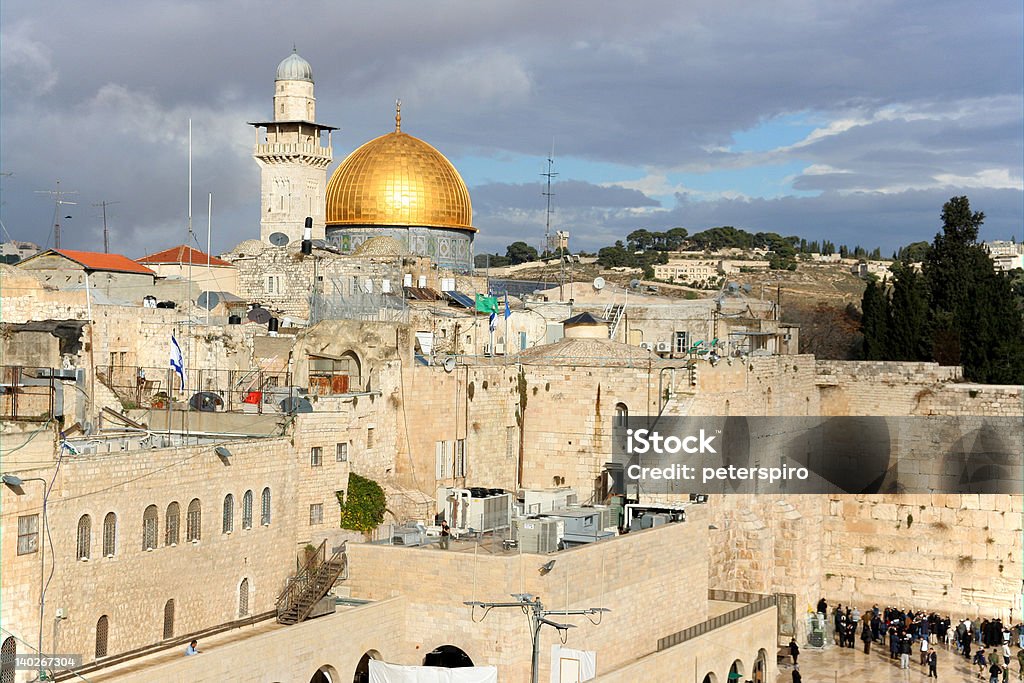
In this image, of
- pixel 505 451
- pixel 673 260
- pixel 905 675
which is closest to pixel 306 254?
pixel 505 451

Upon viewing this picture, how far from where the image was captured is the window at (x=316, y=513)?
2173 centimetres

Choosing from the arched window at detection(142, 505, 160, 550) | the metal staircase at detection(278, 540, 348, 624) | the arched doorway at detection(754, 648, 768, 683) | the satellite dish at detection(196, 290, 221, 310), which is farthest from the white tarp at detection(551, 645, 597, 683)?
the satellite dish at detection(196, 290, 221, 310)

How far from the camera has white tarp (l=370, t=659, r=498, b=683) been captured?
19484 millimetres

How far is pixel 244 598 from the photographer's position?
20.3 m

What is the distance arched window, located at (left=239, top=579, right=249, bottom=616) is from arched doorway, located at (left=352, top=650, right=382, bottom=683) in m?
1.81

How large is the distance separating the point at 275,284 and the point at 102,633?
53.6ft

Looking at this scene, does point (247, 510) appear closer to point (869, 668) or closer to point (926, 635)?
point (869, 668)

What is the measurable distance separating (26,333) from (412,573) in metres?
8.56

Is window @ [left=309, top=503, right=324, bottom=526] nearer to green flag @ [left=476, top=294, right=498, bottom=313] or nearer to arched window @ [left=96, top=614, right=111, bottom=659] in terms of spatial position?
arched window @ [left=96, top=614, right=111, bottom=659]

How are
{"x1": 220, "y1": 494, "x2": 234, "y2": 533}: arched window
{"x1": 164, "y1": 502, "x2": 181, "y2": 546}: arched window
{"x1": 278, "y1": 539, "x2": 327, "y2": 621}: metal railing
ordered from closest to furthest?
{"x1": 164, "y1": 502, "x2": 181, "y2": 546}: arched window < {"x1": 220, "y1": 494, "x2": 234, "y2": 533}: arched window < {"x1": 278, "y1": 539, "x2": 327, "y2": 621}: metal railing

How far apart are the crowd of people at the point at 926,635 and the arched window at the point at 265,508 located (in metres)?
13.5

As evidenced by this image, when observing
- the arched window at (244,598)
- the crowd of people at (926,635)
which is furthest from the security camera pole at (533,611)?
the crowd of people at (926,635)

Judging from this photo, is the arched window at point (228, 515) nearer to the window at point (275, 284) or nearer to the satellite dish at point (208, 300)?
the satellite dish at point (208, 300)

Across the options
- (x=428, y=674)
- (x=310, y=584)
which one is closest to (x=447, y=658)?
(x=428, y=674)
